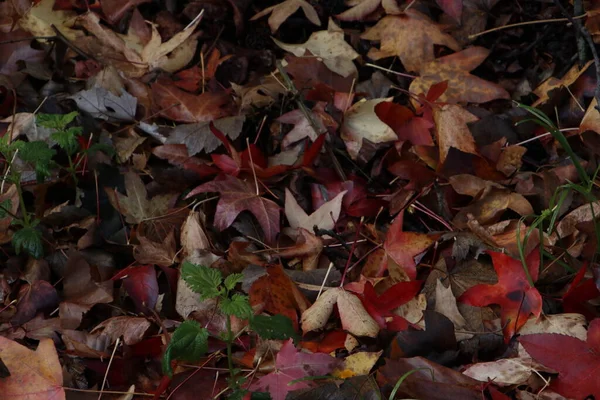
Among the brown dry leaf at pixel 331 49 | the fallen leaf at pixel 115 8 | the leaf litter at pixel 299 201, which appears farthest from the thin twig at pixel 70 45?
the brown dry leaf at pixel 331 49

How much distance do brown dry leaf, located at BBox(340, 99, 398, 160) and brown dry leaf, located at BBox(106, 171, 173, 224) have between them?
1.57 ft

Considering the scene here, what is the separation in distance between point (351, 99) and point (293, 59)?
0.20 m

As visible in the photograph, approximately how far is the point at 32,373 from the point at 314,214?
67cm

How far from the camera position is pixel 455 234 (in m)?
1.43

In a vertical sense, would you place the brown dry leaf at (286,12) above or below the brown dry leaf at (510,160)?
above

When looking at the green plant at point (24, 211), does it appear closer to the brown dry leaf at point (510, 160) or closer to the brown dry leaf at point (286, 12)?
the brown dry leaf at point (286, 12)

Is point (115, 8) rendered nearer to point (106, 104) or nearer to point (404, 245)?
point (106, 104)

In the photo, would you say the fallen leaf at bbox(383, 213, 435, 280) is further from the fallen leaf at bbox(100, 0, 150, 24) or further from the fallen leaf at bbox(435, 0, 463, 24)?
the fallen leaf at bbox(100, 0, 150, 24)

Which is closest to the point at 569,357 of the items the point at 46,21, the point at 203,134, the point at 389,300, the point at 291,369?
the point at 389,300

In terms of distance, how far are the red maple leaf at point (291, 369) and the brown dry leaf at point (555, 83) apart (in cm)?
91

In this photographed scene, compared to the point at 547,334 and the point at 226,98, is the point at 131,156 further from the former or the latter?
the point at 547,334

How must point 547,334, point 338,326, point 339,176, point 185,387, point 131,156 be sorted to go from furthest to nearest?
point 131,156 → point 339,176 → point 338,326 → point 185,387 → point 547,334

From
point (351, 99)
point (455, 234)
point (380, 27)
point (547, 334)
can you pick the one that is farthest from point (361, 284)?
point (380, 27)

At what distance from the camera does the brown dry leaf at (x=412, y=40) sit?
1.84 metres
